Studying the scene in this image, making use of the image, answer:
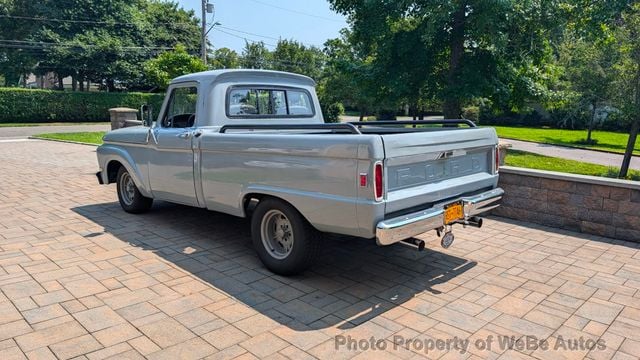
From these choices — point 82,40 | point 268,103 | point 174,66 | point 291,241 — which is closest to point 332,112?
point 174,66

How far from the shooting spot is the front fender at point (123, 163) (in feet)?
19.9

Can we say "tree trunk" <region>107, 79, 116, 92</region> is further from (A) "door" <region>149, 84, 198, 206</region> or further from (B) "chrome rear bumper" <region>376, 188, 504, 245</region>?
(B) "chrome rear bumper" <region>376, 188, 504, 245</region>

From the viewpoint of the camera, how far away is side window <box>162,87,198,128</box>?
5.36m

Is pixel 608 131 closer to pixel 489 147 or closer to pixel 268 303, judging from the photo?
pixel 489 147

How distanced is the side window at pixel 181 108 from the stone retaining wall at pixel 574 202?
4.42m

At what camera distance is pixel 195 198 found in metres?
5.17

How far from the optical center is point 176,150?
17.3ft

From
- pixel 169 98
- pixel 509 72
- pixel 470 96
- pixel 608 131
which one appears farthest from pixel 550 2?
pixel 608 131

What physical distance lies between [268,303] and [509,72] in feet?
42.9

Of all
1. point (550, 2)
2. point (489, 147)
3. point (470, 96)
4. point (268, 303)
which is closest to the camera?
point (268, 303)

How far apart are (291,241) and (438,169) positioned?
1.57 metres

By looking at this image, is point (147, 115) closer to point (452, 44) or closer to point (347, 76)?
point (452, 44)

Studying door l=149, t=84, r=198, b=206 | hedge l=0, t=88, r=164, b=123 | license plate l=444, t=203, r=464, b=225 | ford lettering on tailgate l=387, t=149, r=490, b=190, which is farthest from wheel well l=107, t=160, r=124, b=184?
hedge l=0, t=88, r=164, b=123

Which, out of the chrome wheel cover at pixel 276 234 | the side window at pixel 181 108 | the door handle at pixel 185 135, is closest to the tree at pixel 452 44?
the side window at pixel 181 108
